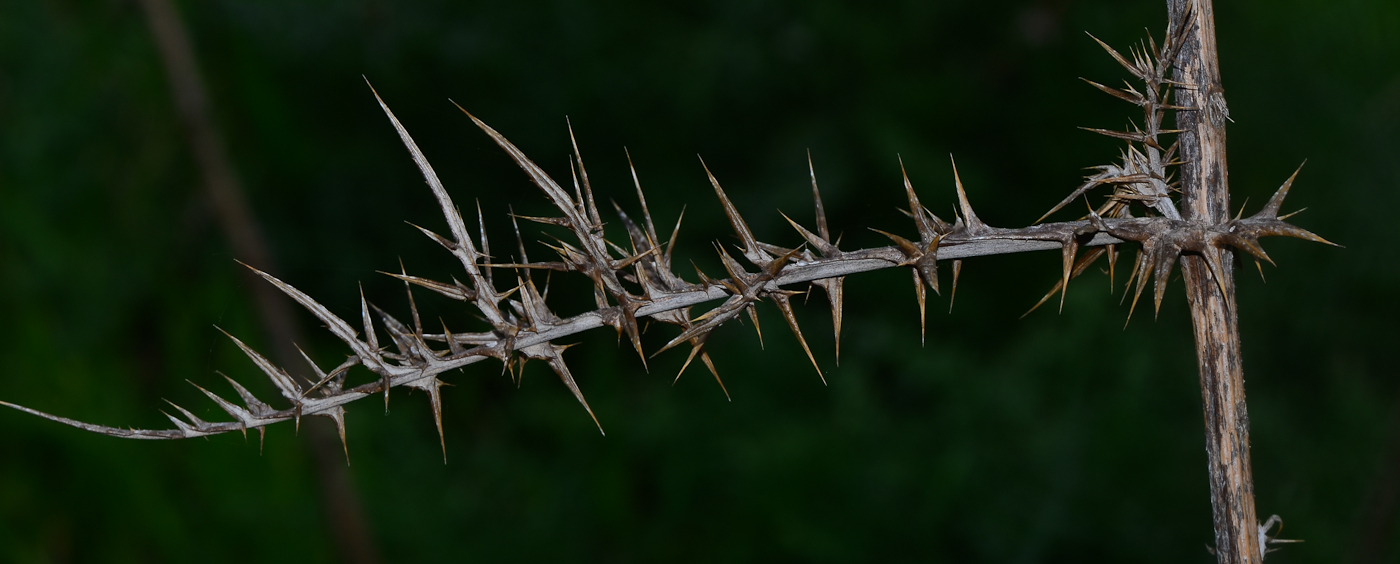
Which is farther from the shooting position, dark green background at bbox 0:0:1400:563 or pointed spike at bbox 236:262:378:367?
dark green background at bbox 0:0:1400:563

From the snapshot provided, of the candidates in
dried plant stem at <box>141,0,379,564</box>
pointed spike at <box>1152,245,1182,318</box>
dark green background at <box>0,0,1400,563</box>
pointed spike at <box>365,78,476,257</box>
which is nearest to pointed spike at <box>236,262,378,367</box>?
pointed spike at <box>365,78,476,257</box>

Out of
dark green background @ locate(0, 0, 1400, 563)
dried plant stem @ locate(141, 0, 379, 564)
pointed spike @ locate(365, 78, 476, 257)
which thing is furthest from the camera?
dark green background @ locate(0, 0, 1400, 563)

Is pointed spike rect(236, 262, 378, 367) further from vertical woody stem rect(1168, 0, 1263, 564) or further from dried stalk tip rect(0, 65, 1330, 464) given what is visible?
vertical woody stem rect(1168, 0, 1263, 564)

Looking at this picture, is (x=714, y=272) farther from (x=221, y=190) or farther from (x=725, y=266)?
(x=725, y=266)

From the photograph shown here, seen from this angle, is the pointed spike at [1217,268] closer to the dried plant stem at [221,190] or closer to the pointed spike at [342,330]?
the pointed spike at [342,330]

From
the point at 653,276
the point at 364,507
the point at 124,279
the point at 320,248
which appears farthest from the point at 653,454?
the point at 653,276

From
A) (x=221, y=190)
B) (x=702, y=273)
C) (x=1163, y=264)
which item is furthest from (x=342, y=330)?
(x=221, y=190)

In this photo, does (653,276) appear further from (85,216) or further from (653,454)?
(85,216)
